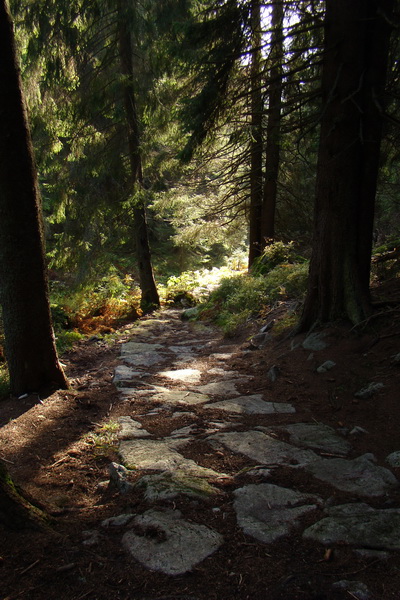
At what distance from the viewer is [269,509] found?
271 cm

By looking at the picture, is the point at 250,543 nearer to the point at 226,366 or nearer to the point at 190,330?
the point at 226,366

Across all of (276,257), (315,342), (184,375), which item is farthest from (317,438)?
(276,257)

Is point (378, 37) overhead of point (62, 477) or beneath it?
overhead

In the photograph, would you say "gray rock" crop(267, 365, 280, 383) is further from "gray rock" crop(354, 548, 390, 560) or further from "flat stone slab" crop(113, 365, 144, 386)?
"gray rock" crop(354, 548, 390, 560)

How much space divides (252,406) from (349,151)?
11.8 feet

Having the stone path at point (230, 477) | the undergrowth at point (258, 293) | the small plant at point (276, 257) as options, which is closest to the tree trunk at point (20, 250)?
the stone path at point (230, 477)

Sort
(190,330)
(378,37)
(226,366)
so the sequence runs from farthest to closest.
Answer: (190,330)
(226,366)
(378,37)

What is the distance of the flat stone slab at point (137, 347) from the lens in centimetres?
823

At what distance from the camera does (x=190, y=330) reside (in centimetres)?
1049

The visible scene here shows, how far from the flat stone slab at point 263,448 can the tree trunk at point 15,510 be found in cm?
176

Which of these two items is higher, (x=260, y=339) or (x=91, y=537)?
(x=91, y=537)

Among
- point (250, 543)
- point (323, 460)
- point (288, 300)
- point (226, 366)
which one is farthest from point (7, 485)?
Answer: point (288, 300)

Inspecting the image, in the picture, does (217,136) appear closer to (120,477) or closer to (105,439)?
(105,439)

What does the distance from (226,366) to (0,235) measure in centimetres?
391
